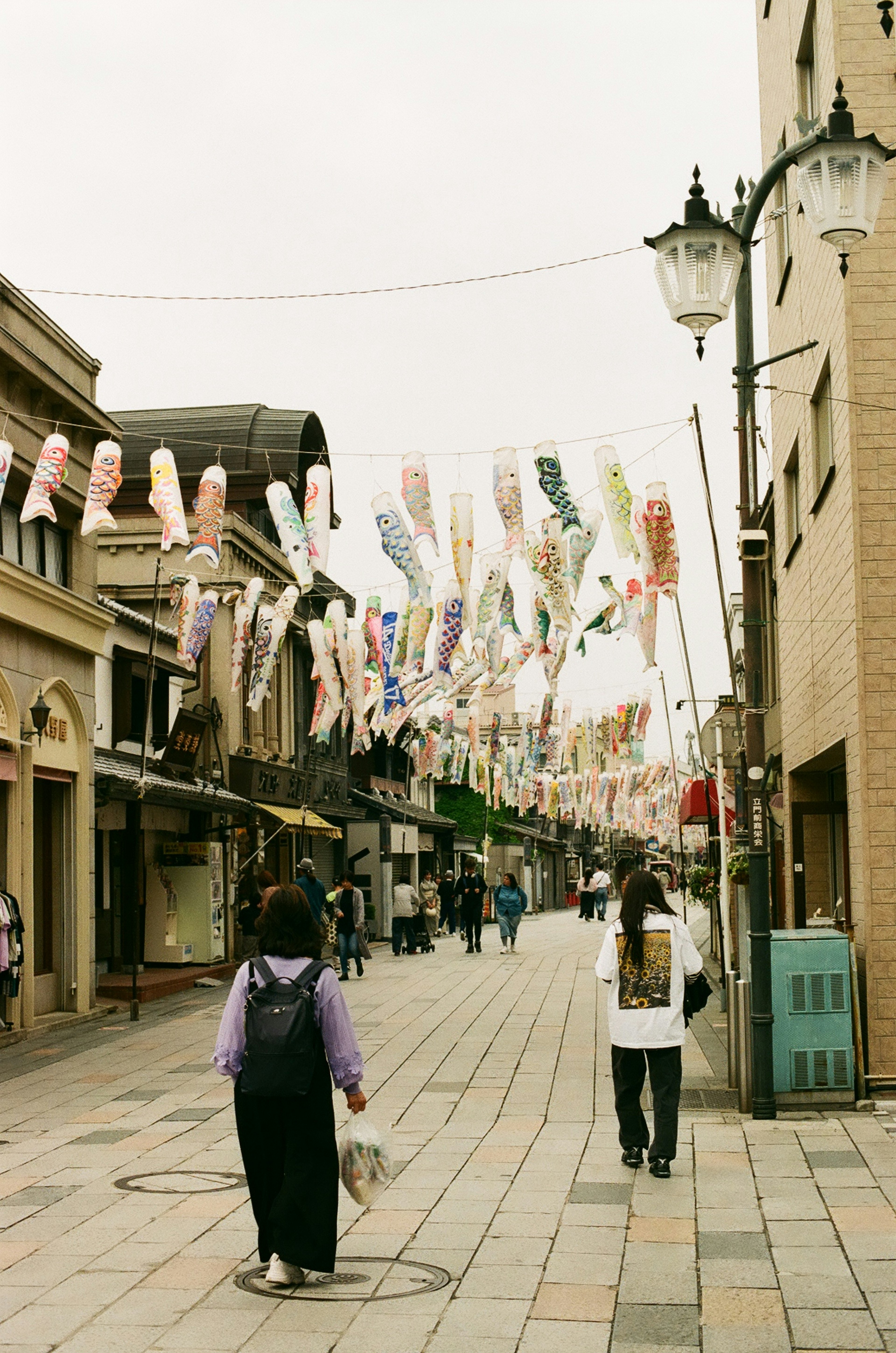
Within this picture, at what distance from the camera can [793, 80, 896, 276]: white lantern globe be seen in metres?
8.30

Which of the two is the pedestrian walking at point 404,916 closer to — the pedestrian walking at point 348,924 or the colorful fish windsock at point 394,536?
the pedestrian walking at point 348,924

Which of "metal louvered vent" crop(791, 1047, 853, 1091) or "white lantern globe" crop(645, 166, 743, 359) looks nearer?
"white lantern globe" crop(645, 166, 743, 359)

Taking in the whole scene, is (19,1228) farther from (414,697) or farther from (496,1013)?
(414,697)

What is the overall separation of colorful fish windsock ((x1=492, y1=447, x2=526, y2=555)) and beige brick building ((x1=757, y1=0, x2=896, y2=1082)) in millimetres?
2783

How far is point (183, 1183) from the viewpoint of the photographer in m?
8.58

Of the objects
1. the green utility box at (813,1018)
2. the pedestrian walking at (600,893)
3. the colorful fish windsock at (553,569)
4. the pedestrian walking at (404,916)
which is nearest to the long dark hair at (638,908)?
the green utility box at (813,1018)

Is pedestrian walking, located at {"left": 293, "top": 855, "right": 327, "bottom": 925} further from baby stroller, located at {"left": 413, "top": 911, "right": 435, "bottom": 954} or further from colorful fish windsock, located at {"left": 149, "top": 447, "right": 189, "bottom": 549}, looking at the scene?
baby stroller, located at {"left": 413, "top": 911, "right": 435, "bottom": 954}

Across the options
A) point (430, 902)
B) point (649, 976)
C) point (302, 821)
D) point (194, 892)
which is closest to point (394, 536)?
point (649, 976)

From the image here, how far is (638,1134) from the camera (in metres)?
8.80

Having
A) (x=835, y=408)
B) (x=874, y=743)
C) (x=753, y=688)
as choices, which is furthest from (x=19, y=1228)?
(x=835, y=408)

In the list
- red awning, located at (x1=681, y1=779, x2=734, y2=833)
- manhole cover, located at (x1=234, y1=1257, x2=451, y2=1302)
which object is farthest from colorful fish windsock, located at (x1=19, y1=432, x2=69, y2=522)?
red awning, located at (x1=681, y1=779, x2=734, y2=833)

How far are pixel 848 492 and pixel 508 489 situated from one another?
3.94 m

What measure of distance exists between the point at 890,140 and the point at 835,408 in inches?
83.3

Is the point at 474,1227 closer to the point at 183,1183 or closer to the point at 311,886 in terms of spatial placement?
the point at 183,1183
